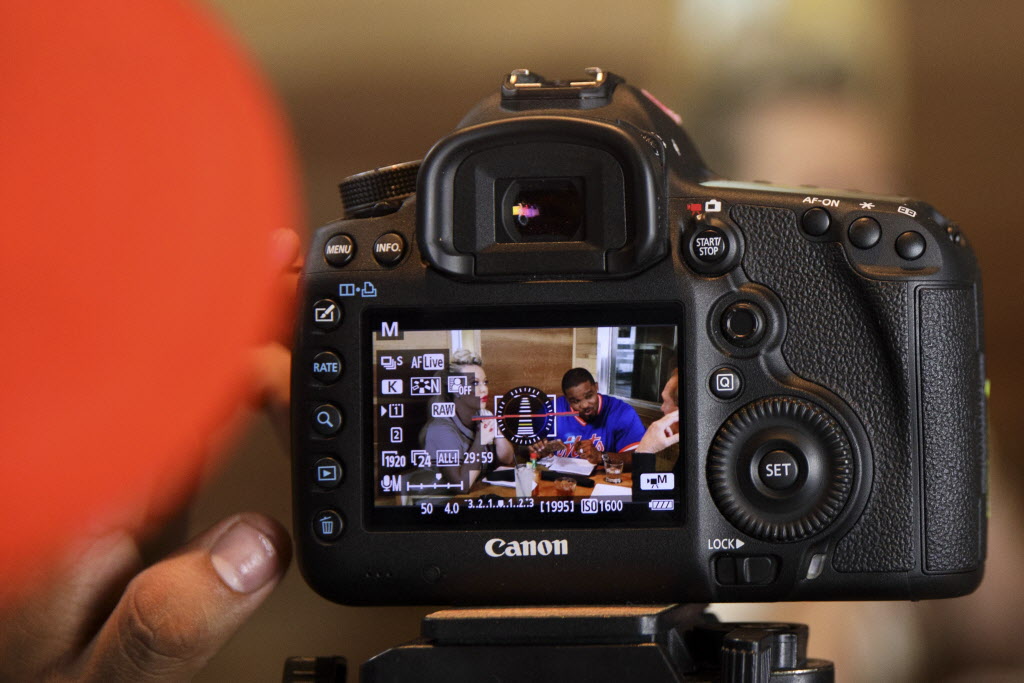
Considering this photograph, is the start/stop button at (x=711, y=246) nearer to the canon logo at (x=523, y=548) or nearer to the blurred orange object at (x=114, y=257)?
the canon logo at (x=523, y=548)

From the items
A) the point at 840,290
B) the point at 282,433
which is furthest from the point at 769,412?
the point at 282,433

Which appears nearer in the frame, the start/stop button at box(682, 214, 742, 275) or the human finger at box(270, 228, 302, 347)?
the start/stop button at box(682, 214, 742, 275)

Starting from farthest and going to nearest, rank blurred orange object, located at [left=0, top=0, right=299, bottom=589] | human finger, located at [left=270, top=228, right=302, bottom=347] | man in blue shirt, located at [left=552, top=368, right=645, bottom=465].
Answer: blurred orange object, located at [left=0, top=0, right=299, bottom=589]
human finger, located at [left=270, top=228, right=302, bottom=347]
man in blue shirt, located at [left=552, top=368, right=645, bottom=465]

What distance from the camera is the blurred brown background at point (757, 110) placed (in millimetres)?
834

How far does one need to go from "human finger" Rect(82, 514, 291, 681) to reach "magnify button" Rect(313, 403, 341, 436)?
0.32 ft

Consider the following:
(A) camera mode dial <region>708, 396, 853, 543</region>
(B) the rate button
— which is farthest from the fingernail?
(A) camera mode dial <region>708, 396, 853, 543</region>

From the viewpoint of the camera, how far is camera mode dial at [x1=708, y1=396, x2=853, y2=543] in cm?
49

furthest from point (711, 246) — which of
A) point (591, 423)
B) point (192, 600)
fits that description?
point (192, 600)

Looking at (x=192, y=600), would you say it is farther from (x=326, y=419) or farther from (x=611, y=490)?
(x=611, y=490)

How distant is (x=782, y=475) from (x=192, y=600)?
32cm

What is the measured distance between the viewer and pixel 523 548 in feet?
1.63

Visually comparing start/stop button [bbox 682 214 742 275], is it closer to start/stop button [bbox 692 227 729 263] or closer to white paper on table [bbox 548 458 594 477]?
start/stop button [bbox 692 227 729 263]

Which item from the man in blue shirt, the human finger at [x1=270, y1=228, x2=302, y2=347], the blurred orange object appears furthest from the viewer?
the blurred orange object

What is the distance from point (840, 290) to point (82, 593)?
48cm
